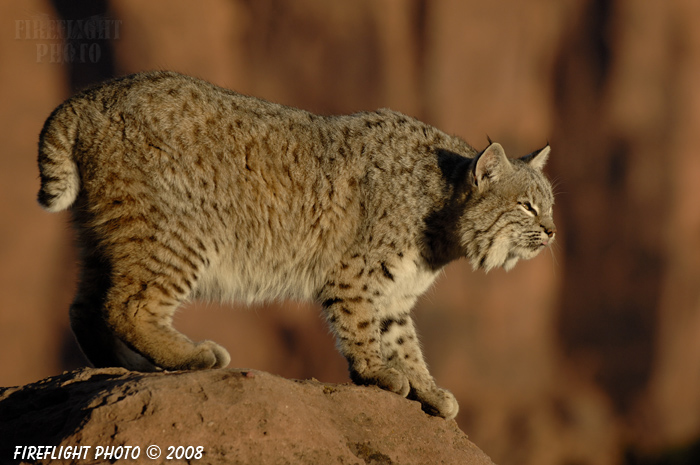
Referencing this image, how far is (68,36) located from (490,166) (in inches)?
202

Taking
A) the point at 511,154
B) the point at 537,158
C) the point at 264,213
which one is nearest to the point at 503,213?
the point at 537,158

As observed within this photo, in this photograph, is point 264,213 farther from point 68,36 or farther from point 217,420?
point 68,36

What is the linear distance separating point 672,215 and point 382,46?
10.9 ft

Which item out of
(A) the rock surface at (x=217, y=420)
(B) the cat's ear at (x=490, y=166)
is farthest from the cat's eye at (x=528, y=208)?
(A) the rock surface at (x=217, y=420)

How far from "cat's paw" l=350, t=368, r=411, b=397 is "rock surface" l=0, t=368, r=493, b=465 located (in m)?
0.38

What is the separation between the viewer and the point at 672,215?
298 inches

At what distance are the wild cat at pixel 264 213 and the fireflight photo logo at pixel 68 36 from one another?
152 inches

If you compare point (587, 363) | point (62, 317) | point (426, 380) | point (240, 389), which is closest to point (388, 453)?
point (240, 389)

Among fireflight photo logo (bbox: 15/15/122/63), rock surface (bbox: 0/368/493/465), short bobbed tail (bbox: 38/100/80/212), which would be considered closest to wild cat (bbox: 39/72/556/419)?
short bobbed tail (bbox: 38/100/80/212)

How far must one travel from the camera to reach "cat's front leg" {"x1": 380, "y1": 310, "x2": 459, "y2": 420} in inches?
163

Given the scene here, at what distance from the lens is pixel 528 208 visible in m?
4.41

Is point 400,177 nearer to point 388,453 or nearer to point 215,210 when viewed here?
point 215,210

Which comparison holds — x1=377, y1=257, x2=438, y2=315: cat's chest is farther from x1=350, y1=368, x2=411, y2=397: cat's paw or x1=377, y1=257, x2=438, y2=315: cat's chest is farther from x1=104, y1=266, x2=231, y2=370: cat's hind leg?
x1=104, y1=266, x2=231, y2=370: cat's hind leg

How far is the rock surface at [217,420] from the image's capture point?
8.72 ft
